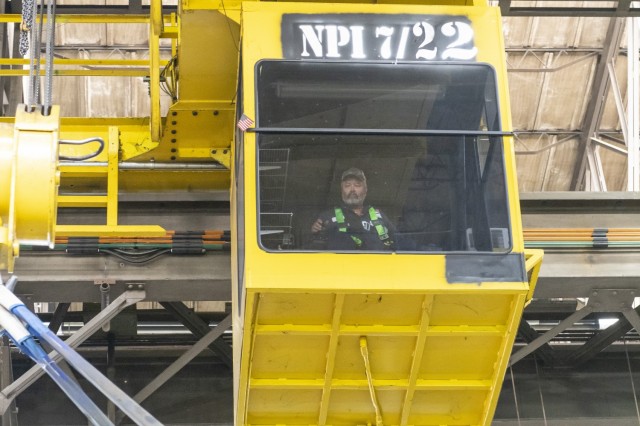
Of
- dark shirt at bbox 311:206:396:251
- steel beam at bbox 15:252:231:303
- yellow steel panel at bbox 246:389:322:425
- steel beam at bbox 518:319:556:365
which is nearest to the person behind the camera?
dark shirt at bbox 311:206:396:251

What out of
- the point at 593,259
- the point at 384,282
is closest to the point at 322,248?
the point at 384,282

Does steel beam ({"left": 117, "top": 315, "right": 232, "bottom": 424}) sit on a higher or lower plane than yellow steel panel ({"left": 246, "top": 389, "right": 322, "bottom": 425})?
higher

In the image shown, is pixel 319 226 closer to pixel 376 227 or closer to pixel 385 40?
pixel 376 227

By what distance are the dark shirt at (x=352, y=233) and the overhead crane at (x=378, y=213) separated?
0.12 ft

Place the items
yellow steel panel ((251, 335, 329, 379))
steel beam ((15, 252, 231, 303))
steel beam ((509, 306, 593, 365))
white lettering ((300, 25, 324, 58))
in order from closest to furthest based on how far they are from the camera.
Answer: white lettering ((300, 25, 324, 58))
yellow steel panel ((251, 335, 329, 379))
steel beam ((15, 252, 231, 303))
steel beam ((509, 306, 593, 365))

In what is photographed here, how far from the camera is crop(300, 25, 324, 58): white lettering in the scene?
340 inches

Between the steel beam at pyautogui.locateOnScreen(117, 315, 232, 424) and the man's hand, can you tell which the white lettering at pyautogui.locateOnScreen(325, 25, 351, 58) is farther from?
the steel beam at pyautogui.locateOnScreen(117, 315, 232, 424)

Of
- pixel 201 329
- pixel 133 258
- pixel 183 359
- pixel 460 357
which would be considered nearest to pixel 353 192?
pixel 460 357

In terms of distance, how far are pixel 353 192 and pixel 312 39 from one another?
1.29m

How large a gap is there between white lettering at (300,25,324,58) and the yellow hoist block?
9.12ft

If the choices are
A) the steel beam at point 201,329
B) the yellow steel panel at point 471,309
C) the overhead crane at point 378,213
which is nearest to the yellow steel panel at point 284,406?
the overhead crane at point 378,213

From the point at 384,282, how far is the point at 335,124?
1.24 metres

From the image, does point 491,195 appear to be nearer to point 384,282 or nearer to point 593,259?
point 384,282

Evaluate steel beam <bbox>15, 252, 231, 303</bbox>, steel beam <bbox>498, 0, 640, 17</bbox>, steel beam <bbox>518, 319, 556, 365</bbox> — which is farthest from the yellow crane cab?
steel beam <bbox>518, 319, 556, 365</bbox>
